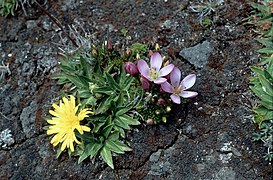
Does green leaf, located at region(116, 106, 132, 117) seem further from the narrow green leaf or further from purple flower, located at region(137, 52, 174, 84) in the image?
purple flower, located at region(137, 52, 174, 84)

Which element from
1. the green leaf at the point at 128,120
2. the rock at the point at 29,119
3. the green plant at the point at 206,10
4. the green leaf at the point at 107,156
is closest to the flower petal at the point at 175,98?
the green leaf at the point at 128,120

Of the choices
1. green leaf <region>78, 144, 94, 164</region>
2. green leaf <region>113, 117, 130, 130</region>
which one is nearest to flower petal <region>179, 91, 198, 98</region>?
green leaf <region>113, 117, 130, 130</region>

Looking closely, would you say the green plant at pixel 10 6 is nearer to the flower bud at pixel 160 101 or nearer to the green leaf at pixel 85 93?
the green leaf at pixel 85 93

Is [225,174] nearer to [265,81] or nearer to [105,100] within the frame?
[265,81]

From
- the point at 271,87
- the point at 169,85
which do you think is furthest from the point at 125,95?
the point at 271,87

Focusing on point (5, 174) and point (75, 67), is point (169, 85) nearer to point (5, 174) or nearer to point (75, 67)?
point (75, 67)

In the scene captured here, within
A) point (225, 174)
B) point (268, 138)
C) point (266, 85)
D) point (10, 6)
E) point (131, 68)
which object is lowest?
point (225, 174)

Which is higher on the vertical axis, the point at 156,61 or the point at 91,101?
the point at 156,61

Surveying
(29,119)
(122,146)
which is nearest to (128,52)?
(122,146)

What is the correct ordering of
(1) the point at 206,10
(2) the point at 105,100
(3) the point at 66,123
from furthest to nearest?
(1) the point at 206,10
(2) the point at 105,100
(3) the point at 66,123
